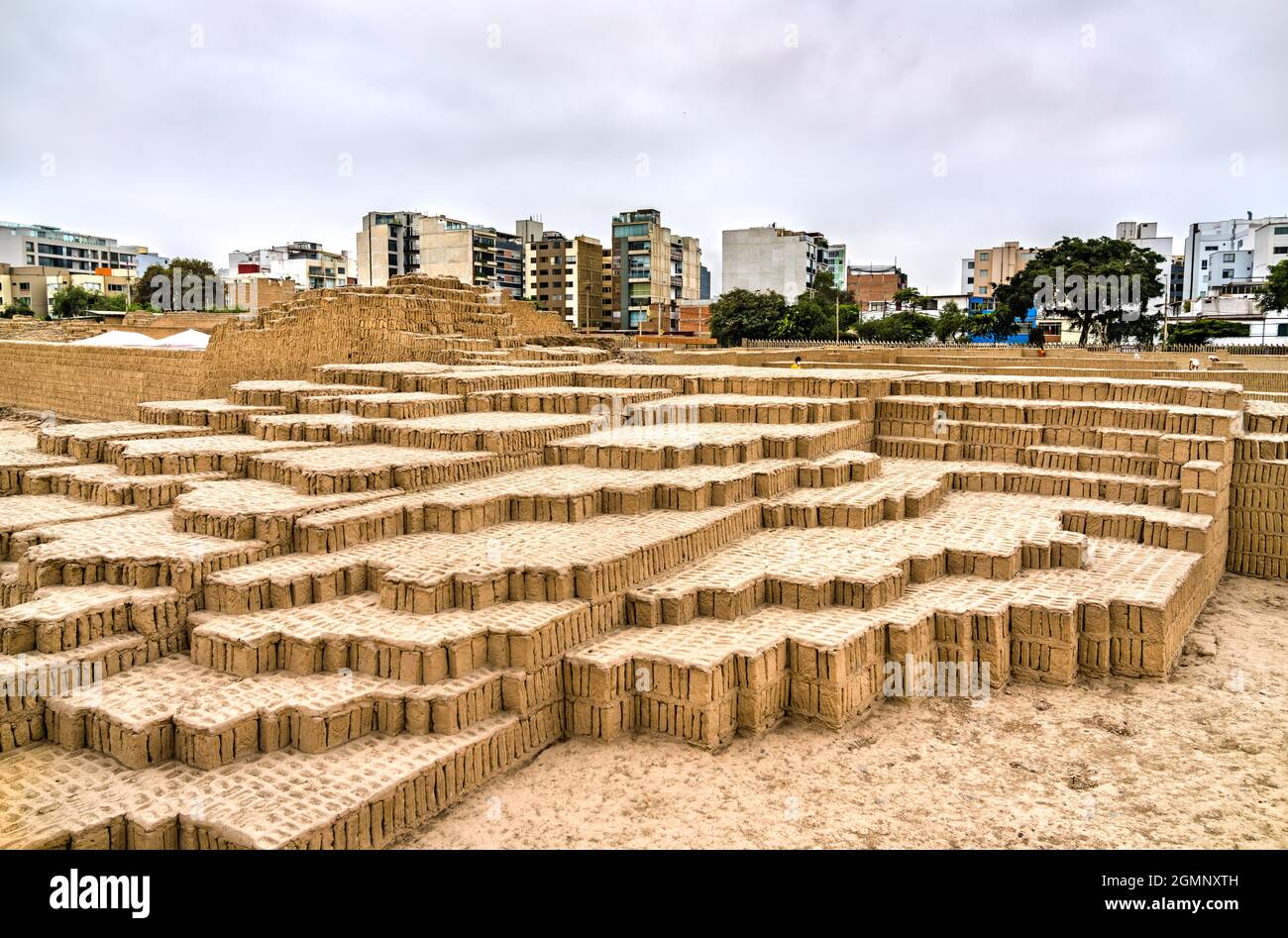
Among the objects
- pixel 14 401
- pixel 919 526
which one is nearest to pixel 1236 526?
pixel 919 526

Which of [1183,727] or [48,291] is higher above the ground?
[48,291]

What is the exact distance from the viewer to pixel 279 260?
7175 cm

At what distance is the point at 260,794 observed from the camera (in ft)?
14.4

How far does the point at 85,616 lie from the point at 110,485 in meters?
2.87

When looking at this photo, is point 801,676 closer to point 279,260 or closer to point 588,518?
point 588,518

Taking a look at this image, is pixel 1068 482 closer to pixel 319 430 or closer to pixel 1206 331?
pixel 319 430

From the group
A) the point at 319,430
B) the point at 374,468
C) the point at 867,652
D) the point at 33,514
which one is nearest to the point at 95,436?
the point at 33,514

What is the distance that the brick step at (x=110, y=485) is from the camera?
7.89 metres

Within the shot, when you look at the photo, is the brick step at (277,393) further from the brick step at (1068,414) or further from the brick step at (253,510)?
the brick step at (1068,414)

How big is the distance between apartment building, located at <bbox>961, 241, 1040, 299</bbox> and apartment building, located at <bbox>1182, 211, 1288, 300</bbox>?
36.3ft

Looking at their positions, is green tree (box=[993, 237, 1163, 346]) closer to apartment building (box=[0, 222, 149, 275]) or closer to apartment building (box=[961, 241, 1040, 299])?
apartment building (box=[961, 241, 1040, 299])

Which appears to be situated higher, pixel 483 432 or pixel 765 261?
pixel 765 261

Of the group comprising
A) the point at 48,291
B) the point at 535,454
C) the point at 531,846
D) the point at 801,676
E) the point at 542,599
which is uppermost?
the point at 48,291

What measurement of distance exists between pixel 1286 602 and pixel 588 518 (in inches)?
272
